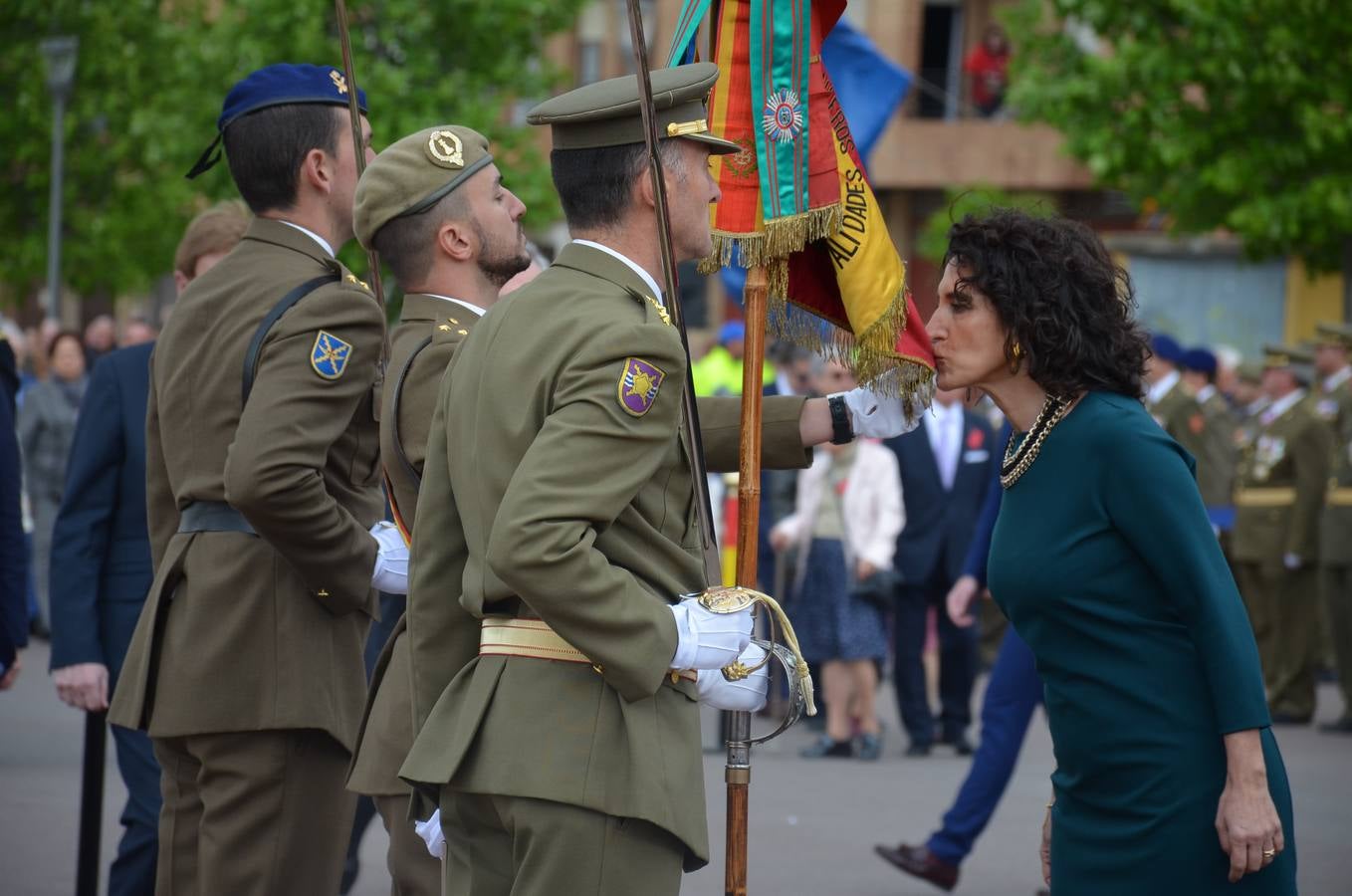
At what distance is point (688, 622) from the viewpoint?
318 cm

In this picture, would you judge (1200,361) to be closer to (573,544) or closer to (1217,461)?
(1217,461)

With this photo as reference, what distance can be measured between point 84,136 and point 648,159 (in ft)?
77.8

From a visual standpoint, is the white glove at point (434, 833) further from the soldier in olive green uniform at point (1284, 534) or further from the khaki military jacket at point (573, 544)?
the soldier in olive green uniform at point (1284, 534)

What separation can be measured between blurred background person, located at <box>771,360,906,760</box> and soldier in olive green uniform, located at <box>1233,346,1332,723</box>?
3.28m

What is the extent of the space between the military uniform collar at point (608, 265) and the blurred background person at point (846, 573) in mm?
6889

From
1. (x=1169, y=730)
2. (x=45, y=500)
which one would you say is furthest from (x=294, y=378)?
(x=45, y=500)

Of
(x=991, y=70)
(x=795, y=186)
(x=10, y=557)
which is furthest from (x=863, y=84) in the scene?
(x=991, y=70)

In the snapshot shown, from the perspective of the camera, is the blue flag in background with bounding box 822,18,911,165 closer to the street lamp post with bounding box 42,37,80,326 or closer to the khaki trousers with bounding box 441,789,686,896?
the khaki trousers with bounding box 441,789,686,896

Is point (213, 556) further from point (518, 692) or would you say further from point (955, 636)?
point (955, 636)

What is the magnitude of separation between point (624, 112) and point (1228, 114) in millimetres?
17473

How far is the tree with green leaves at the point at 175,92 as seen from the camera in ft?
63.6

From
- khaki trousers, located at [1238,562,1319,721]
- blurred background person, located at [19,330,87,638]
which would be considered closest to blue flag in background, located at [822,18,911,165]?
khaki trousers, located at [1238,562,1319,721]

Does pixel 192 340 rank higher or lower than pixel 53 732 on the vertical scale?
higher

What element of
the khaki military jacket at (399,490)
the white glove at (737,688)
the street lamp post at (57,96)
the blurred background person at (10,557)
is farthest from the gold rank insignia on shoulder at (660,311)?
the street lamp post at (57,96)
